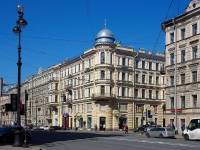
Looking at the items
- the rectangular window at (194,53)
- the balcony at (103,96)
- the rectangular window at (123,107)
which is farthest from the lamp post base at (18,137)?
the rectangular window at (123,107)

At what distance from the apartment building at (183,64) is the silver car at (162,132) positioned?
20.6ft

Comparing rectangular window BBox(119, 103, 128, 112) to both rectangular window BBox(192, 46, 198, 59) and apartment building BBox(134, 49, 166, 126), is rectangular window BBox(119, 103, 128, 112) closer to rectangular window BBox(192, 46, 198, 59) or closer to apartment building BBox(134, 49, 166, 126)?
apartment building BBox(134, 49, 166, 126)

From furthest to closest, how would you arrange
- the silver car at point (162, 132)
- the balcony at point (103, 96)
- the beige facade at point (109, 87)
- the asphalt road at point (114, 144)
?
the beige facade at point (109, 87) < the balcony at point (103, 96) < the silver car at point (162, 132) < the asphalt road at point (114, 144)

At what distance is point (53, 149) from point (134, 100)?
49406 millimetres

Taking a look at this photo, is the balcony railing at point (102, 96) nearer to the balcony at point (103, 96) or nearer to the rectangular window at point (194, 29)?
the balcony at point (103, 96)

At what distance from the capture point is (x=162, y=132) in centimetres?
3631

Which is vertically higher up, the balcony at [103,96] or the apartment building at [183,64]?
the apartment building at [183,64]

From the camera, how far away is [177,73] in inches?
1793

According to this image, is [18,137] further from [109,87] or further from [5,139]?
[109,87]

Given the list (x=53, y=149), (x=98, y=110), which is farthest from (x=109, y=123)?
(x=53, y=149)

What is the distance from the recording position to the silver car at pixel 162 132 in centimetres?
3569

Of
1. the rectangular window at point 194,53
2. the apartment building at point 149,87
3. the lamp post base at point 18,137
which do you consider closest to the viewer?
the lamp post base at point 18,137

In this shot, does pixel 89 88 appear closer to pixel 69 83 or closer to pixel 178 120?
pixel 69 83

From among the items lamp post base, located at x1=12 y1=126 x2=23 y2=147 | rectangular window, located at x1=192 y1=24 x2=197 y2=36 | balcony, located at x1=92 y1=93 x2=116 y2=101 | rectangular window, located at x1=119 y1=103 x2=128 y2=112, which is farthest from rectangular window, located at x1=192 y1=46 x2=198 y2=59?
lamp post base, located at x1=12 y1=126 x2=23 y2=147
